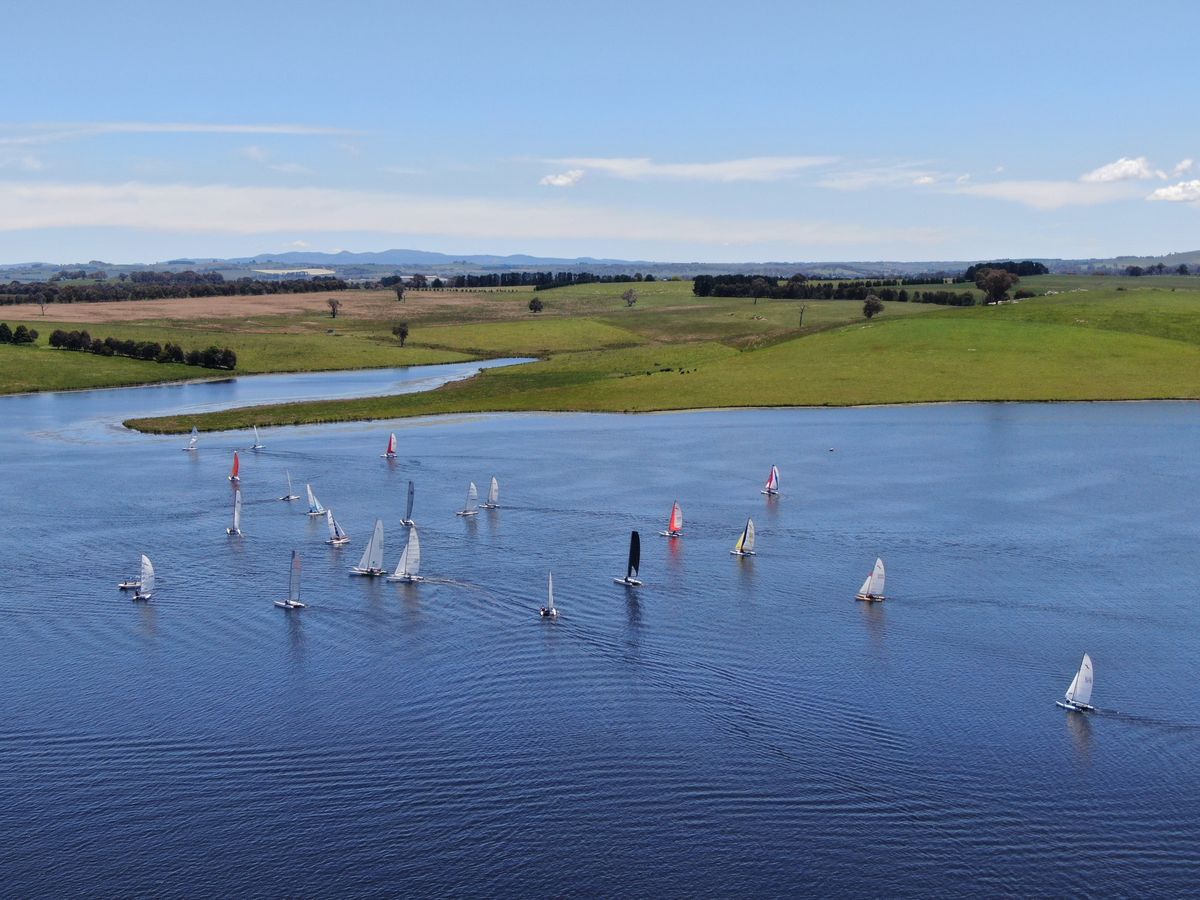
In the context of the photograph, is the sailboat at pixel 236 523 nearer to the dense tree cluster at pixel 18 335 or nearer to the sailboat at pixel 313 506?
the sailboat at pixel 313 506

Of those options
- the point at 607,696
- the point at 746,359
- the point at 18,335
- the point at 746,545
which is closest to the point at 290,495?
the point at 746,545

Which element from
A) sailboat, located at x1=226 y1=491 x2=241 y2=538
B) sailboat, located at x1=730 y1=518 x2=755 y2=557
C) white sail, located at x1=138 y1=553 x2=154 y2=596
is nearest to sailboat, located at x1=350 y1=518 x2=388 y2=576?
white sail, located at x1=138 y1=553 x2=154 y2=596

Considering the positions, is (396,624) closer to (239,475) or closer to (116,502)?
(116,502)

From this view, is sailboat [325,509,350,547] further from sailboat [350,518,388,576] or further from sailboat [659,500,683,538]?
sailboat [659,500,683,538]

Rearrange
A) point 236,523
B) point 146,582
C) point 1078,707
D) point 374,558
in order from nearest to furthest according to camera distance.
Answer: point 1078,707, point 146,582, point 374,558, point 236,523

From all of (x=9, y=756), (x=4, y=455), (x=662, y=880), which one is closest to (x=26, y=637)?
(x=9, y=756)

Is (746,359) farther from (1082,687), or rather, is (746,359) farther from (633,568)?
(1082,687)
